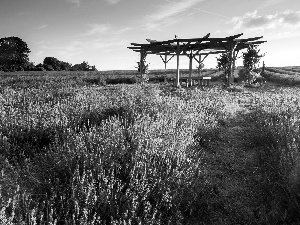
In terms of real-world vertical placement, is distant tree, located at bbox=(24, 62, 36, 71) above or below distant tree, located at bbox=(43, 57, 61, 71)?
below

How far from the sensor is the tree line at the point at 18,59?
5553cm

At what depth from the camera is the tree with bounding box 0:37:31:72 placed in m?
55.2

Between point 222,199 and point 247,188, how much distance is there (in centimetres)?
54

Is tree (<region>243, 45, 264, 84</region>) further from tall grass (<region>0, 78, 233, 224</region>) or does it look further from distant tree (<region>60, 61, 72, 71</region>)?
distant tree (<region>60, 61, 72, 71</region>)

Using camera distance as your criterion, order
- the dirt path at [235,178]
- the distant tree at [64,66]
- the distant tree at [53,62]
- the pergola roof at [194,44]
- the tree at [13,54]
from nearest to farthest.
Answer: the dirt path at [235,178]
the pergola roof at [194,44]
the tree at [13,54]
the distant tree at [53,62]
the distant tree at [64,66]

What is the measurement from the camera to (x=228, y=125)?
7469 mm

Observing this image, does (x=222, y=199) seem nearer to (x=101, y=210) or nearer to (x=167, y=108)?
(x=101, y=210)

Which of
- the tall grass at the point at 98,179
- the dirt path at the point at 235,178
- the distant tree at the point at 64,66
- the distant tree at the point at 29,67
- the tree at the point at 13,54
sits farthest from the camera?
the distant tree at the point at 64,66

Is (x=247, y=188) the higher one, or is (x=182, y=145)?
(x=182, y=145)

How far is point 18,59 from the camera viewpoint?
57.3 m

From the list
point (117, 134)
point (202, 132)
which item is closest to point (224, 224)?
point (117, 134)

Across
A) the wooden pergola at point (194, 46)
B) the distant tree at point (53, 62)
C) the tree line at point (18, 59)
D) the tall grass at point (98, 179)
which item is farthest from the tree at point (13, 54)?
the tall grass at point (98, 179)

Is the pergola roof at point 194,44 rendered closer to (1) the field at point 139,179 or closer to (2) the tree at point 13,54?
(1) the field at point 139,179

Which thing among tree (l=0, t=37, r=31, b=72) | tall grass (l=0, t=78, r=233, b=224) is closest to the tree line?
tree (l=0, t=37, r=31, b=72)
